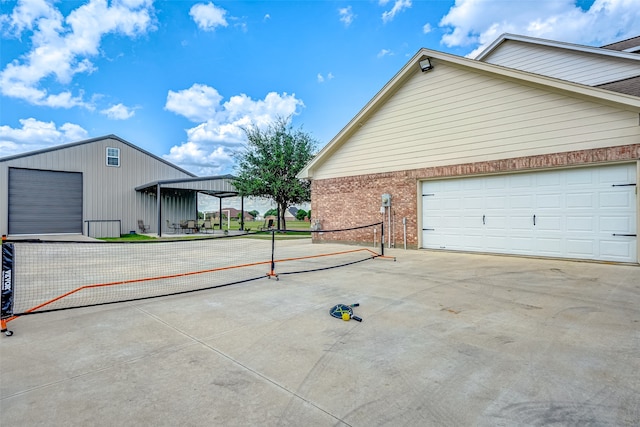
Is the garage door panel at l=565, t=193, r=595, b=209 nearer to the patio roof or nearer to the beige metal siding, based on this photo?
the patio roof

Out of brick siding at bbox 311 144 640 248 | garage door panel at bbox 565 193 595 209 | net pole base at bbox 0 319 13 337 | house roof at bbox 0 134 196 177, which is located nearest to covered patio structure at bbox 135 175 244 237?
house roof at bbox 0 134 196 177

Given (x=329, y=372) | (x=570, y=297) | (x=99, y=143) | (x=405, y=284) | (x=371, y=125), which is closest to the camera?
(x=329, y=372)

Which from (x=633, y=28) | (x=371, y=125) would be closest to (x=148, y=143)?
(x=371, y=125)

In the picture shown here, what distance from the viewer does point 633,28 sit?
A: 41.1 ft

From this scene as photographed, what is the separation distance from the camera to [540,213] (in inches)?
328

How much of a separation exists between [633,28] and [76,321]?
64.5ft

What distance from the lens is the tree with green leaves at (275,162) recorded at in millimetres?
19906

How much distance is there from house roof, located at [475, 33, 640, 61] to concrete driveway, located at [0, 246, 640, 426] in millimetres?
10121

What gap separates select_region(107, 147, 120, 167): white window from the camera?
19.8 meters

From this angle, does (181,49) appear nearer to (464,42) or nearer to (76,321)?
(464,42)

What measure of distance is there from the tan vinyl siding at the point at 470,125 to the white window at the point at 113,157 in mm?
15471

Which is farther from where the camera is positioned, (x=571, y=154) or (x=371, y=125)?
(x=371, y=125)

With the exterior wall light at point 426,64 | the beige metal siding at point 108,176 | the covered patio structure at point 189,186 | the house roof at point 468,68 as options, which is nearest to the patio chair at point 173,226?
the beige metal siding at point 108,176

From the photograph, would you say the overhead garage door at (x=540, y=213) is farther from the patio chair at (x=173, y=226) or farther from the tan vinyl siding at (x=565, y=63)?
the patio chair at (x=173, y=226)
